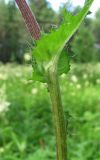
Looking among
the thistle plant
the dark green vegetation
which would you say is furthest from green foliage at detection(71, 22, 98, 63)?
the thistle plant

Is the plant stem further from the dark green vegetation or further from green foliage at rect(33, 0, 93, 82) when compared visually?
the dark green vegetation

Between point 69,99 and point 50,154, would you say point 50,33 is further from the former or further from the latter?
point 69,99

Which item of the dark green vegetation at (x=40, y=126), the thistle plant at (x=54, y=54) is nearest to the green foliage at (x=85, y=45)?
the dark green vegetation at (x=40, y=126)

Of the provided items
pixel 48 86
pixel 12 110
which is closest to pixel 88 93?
pixel 12 110

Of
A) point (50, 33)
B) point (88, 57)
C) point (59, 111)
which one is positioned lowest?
point (59, 111)

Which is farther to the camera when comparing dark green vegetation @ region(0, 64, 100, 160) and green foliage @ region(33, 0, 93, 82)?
dark green vegetation @ region(0, 64, 100, 160)

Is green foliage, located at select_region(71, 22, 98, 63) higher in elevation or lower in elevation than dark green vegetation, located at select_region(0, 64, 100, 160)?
higher

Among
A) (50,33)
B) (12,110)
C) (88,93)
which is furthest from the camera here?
(88,93)

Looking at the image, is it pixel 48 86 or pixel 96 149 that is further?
pixel 96 149

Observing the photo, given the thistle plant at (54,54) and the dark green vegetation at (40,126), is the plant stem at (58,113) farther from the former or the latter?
the dark green vegetation at (40,126)
